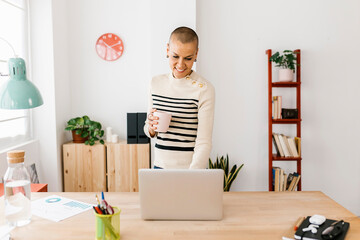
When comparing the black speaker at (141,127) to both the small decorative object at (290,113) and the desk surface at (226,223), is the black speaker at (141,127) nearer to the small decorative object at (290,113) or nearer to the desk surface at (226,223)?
the small decorative object at (290,113)

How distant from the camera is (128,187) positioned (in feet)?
11.1

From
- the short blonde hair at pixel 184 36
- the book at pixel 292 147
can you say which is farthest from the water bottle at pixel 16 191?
the book at pixel 292 147

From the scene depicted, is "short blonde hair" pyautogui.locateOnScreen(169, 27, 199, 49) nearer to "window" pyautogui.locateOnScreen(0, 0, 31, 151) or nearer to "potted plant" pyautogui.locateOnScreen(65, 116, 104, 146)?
"window" pyautogui.locateOnScreen(0, 0, 31, 151)

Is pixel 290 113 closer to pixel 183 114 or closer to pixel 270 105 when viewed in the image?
pixel 270 105

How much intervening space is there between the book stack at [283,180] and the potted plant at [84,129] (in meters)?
1.83

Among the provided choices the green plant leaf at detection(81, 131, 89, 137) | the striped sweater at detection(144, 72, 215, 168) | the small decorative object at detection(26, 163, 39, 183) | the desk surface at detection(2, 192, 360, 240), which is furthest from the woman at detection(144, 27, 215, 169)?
the small decorative object at detection(26, 163, 39, 183)

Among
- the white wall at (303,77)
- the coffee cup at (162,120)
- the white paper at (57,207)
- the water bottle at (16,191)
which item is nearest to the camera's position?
the water bottle at (16,191)

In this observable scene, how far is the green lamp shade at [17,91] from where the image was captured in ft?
4.62

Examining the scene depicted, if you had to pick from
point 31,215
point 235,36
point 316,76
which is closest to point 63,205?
point 31,215

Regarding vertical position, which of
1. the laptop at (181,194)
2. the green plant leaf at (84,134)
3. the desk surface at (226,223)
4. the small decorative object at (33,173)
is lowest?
the small decorative object at (33,173)

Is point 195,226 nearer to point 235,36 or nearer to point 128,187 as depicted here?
point 128,187

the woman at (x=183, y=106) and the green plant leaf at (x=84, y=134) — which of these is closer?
the woman at (x=183, y=106)

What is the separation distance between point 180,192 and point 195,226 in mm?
143

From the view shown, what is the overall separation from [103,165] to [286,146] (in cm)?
190
